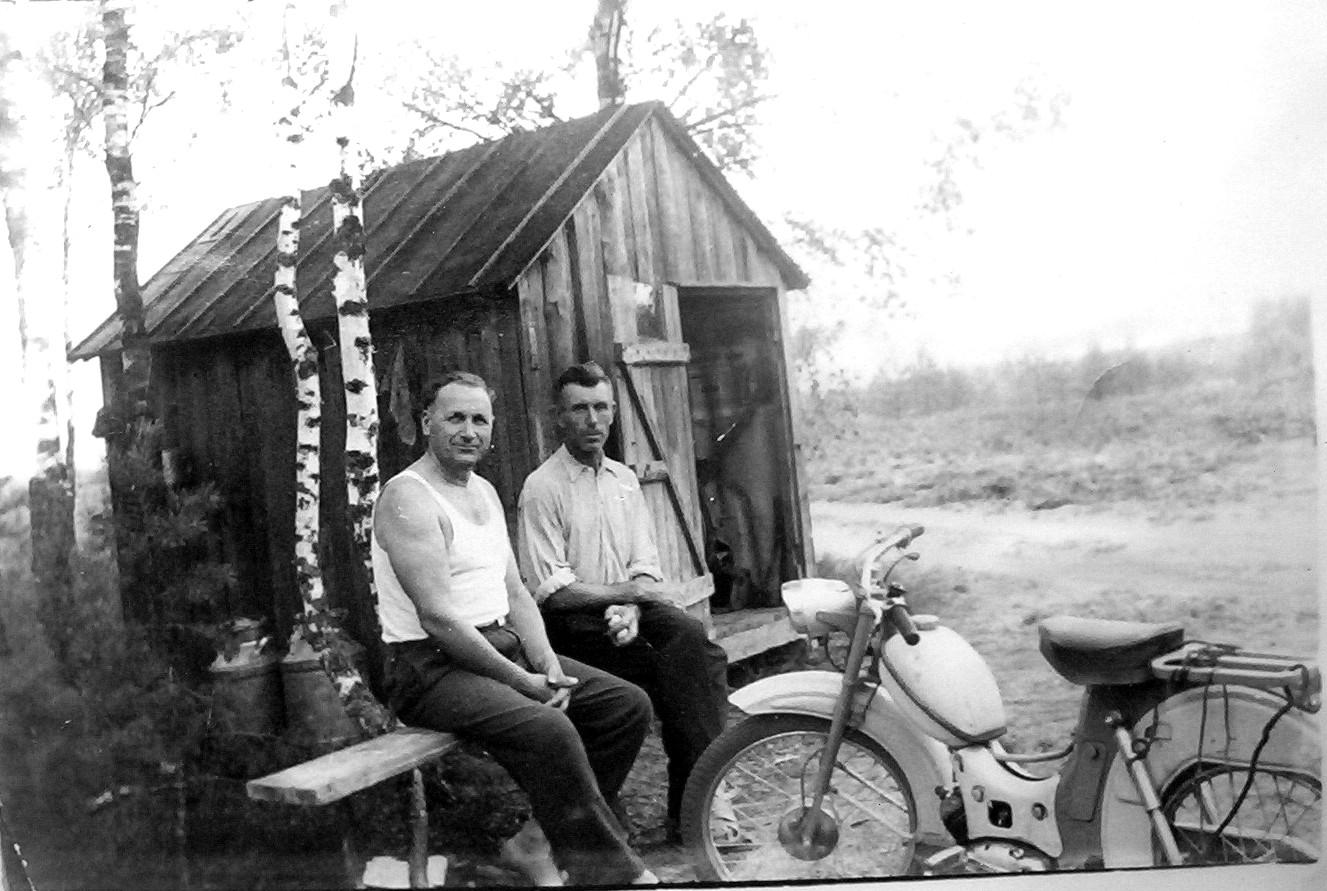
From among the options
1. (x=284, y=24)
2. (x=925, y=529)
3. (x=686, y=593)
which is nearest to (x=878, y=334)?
(x=925, y=529)

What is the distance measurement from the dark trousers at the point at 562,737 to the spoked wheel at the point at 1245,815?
1355 mm

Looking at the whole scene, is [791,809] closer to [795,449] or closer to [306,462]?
[795,449]

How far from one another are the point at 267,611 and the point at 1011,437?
214cm

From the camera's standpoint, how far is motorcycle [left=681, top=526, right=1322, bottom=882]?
10.1 feet

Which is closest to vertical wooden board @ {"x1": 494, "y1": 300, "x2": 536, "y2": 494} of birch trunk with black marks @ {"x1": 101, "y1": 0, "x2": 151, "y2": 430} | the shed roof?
the shed roof

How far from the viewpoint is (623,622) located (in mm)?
3393

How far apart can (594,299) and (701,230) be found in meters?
0.34

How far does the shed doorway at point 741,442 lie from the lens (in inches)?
136

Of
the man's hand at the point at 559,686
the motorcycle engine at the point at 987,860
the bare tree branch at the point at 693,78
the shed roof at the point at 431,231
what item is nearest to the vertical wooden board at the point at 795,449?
the shed roof at the point at 431,231

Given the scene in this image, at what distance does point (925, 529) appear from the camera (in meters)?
3.32

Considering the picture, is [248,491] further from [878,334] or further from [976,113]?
[976,113]

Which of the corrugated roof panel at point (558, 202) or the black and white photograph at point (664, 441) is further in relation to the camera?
the corrugated roof panel at point (558, 202)

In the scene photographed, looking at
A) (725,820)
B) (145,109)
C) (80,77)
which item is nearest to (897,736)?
(725,820)

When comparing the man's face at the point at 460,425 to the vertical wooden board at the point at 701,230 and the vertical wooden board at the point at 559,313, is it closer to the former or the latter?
the vertical wooden board at the point at 559,313
